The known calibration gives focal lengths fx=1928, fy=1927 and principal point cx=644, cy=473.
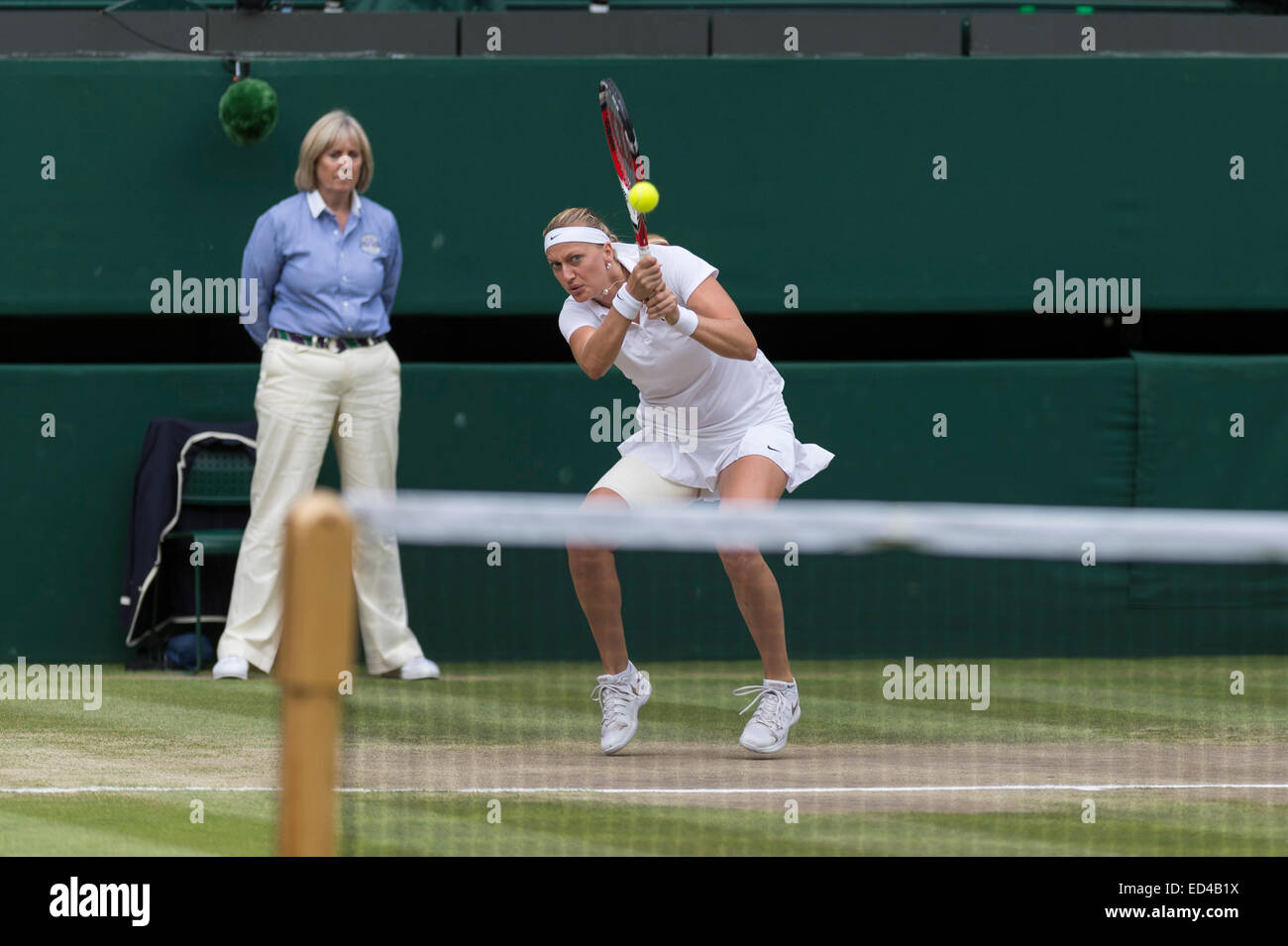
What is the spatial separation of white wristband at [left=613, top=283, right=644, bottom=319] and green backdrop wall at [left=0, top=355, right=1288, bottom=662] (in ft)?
7.61

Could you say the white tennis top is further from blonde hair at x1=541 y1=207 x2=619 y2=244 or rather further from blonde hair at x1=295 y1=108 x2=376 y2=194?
blonde hair at x1=295 y1=108 x2=376 y2=194

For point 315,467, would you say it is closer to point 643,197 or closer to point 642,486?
point 642,486

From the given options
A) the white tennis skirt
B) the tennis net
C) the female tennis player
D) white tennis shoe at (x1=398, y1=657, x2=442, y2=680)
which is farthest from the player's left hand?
white tennis shoe at (x1=398, y1=657, x2=442, y2=680)

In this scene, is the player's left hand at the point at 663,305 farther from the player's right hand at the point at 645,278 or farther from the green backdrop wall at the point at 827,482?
the green backdrop wall at the point at 827,482

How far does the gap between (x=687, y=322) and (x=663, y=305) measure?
0.31 feet

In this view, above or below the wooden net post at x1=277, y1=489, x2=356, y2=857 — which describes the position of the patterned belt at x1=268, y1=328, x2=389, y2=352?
above

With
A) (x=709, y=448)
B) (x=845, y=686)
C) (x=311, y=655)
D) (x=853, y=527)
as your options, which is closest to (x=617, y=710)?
(x=709, y=448)

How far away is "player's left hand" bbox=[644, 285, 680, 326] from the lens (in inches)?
214

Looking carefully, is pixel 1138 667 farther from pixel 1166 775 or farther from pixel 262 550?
pixel 262 550

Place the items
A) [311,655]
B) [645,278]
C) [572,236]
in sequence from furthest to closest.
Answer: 1. [572,236]
2. [645,278]
3. [311,655]

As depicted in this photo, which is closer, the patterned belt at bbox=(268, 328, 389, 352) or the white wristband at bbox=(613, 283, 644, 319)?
the white wristband at bbox=(613, 283, 644, 319)

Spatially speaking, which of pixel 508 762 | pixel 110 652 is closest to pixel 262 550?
pixel 110 652

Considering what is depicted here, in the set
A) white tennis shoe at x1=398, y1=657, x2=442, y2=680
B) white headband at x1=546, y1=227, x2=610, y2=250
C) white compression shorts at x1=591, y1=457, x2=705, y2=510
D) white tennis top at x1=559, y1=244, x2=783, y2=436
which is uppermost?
white headband at x1=546, y1=227, x2=610, y2=250

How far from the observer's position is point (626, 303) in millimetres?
5465
